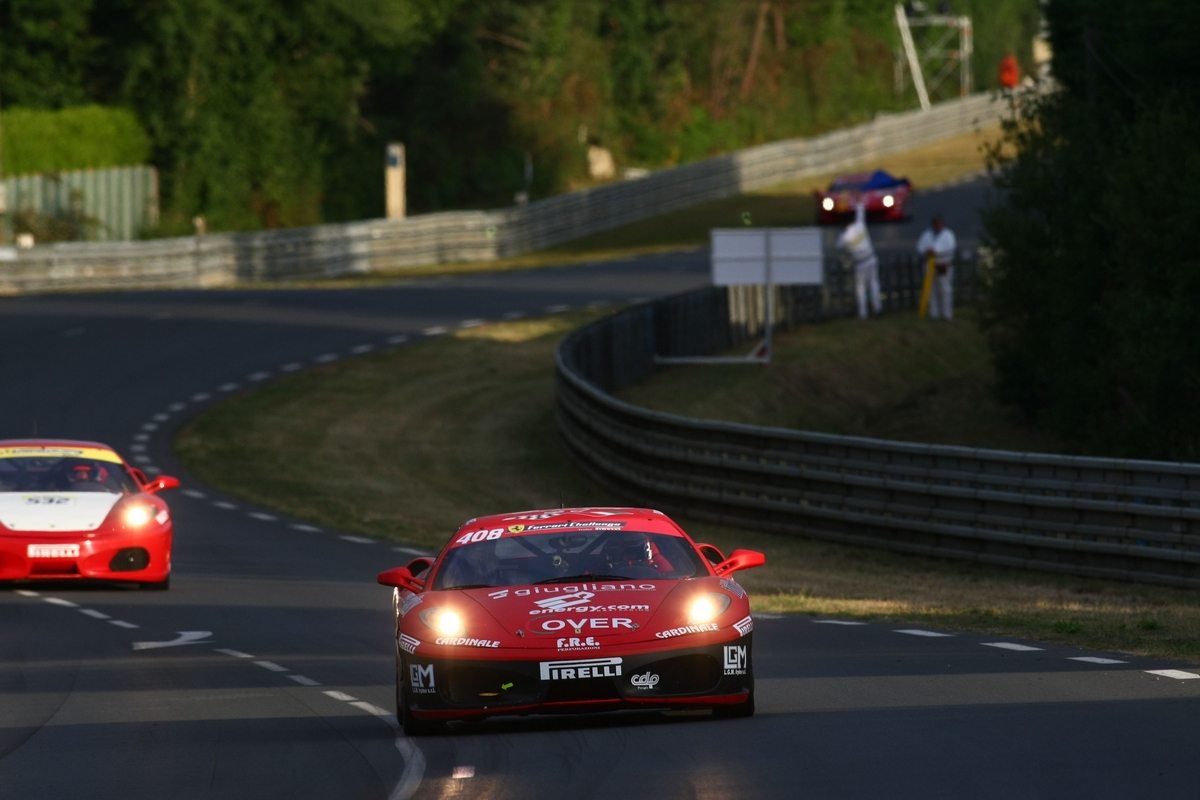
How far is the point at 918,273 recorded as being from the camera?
45.5m

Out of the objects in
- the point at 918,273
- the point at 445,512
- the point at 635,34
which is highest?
the point at 635,34

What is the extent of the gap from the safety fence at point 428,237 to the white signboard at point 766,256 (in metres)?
6.70

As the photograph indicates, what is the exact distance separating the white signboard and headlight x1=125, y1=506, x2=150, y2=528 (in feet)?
56.2

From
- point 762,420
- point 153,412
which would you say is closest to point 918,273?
point 762,420

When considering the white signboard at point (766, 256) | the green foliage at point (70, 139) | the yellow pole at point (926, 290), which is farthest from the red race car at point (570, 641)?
the green foliage at point (70, 139)

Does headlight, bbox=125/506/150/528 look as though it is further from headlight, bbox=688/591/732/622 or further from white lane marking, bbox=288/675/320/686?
headlight, bbox=688/591/732/622

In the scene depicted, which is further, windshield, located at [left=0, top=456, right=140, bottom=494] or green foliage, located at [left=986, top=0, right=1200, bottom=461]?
green foliage, located at [left=986, top=0, right=1200, bottom=461]

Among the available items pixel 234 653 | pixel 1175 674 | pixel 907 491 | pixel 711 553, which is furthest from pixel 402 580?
pixel 907 491

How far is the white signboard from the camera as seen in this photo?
3431 cm

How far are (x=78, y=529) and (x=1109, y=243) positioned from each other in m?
17.6

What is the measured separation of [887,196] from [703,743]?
53304 millimetres

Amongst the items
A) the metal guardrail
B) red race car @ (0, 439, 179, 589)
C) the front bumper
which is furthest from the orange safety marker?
the front bumper

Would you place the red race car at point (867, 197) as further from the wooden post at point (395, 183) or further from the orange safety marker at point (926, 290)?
the orange safety marker at point (926, 290)

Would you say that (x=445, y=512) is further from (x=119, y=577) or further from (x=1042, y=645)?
(x=1042, y=645)
